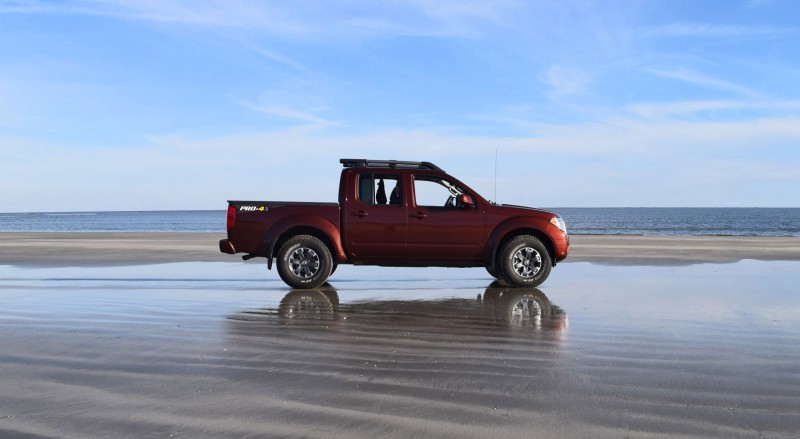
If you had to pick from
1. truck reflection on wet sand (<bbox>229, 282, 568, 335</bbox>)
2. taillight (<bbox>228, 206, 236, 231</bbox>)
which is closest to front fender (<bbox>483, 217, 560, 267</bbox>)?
truck reflection on wet sand (<bbox>229, 282, 568, 335</bbox>)

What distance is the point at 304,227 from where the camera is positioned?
34.3 ft

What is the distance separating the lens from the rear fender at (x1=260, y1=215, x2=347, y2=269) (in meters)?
10.3

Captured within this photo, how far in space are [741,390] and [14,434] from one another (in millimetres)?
4253

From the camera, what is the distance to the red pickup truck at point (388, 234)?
1034 cm

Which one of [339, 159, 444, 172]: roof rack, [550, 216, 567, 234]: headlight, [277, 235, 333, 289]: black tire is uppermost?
[339, 159, 444, 172]: roof rack

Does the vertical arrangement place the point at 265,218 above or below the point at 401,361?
above

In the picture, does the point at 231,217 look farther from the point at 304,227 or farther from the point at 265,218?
the point at 304,227

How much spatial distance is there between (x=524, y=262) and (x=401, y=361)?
5.64 m

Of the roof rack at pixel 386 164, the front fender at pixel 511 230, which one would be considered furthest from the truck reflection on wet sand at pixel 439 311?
the roof rack at pixel 386 164

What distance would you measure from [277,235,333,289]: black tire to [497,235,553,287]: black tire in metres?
2.72

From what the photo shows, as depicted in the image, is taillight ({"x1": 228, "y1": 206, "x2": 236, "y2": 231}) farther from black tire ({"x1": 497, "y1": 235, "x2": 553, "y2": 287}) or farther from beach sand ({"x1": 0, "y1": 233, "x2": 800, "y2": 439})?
black tire ({"x1": 497, "y1": 235, "x2": 553, "y2": 287})

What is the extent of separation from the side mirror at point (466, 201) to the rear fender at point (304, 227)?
1988mm

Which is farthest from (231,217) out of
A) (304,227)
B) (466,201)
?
(466,201)

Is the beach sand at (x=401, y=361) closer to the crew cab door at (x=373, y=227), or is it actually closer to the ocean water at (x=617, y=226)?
the crew cab door at (x=373, y=227)
